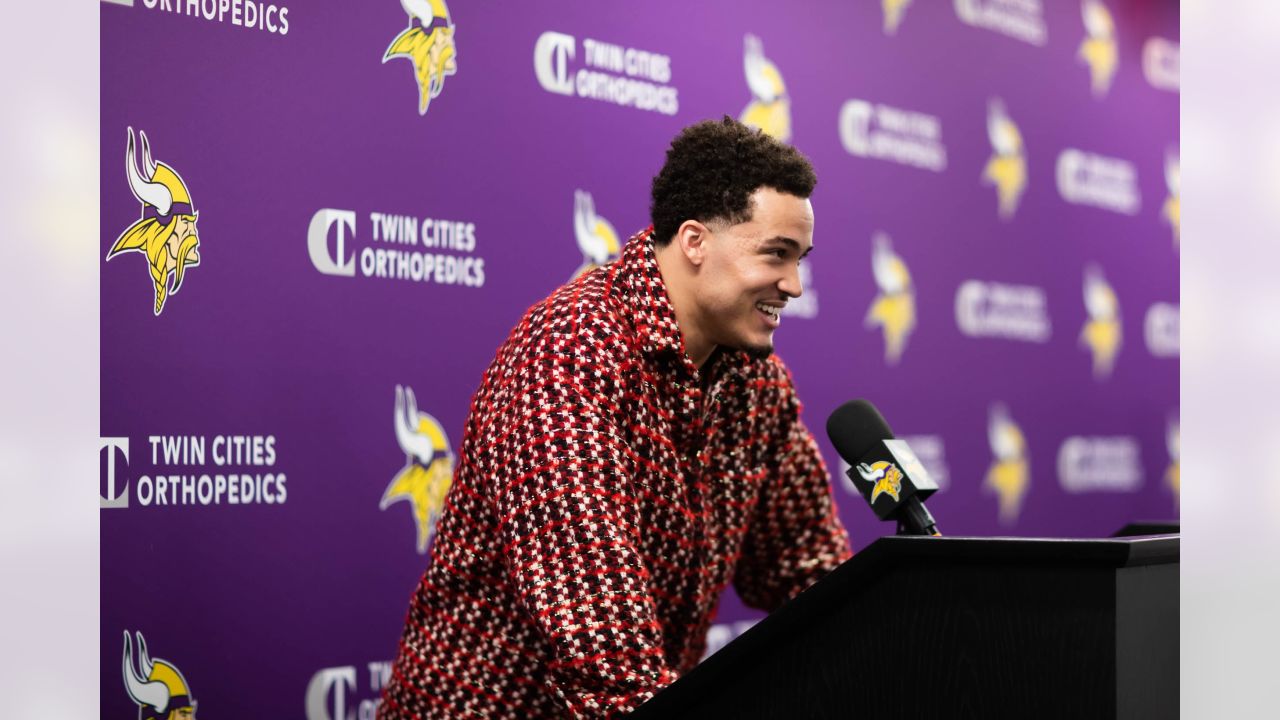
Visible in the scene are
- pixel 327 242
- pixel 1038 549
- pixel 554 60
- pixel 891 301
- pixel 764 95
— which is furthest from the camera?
pixel 891 301

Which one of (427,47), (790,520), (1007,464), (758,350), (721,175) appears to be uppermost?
(427,47)

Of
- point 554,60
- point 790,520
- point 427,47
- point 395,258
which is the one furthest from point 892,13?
A: point 790,520

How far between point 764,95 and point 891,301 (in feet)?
2.55

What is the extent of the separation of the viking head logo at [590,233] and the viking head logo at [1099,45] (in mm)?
2586

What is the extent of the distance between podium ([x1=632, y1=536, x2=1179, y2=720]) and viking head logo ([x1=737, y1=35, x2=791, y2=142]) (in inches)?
94.4

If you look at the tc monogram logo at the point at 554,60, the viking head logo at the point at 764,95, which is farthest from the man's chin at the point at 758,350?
the viking head logo at the point at 764,95

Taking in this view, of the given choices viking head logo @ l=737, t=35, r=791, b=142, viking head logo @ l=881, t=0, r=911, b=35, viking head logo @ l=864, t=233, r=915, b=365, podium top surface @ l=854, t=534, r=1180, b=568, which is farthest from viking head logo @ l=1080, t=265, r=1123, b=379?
podium top surface @ l=854, t=534, r=1180, b=568

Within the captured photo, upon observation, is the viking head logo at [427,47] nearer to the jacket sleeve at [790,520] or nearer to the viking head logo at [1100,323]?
the jacket sleeve at [790,520]

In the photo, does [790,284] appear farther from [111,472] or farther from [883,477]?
[111,472]

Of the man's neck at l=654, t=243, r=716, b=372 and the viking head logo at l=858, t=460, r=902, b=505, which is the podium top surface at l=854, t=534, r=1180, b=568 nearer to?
the viking head logo at l=858, t=460, r=902, b=505

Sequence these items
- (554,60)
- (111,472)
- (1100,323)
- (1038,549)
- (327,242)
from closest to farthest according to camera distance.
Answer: (1038,549) < (111,472) < (327,242) < (554,60) < (1100,323)

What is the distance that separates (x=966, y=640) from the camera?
1.22 metres
